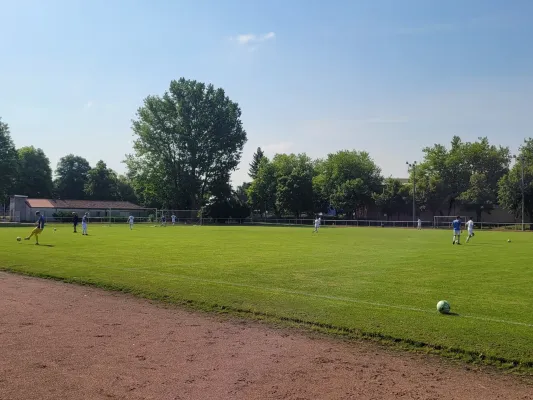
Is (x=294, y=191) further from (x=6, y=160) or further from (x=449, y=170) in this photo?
(x=6, y=160)

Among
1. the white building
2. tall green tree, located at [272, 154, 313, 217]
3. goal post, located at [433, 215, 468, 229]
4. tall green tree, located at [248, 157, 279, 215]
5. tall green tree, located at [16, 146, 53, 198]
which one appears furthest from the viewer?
tall green tree, located at [16, 146, 53, 198]

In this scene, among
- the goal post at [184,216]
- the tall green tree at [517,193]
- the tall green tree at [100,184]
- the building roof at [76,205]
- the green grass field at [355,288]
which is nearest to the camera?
the green grass field at [355,288]

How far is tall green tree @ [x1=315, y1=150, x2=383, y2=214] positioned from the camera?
91938 mm

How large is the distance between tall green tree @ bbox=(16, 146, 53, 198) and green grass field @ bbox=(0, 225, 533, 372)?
101 meters

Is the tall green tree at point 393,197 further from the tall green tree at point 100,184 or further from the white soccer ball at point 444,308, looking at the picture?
the white soccer ball at point 444,308

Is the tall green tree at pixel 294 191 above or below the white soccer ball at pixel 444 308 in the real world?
above

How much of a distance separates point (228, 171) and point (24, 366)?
88.1m

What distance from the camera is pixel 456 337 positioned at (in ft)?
27.1

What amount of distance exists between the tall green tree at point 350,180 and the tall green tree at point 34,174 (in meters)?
67.3

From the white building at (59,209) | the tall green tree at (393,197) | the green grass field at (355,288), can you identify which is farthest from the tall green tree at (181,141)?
the green grass field at (355,288)

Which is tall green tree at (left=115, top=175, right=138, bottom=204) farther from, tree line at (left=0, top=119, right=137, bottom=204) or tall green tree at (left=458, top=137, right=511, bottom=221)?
tall green tree at (left=458, top=137, right=511, bottom=221)

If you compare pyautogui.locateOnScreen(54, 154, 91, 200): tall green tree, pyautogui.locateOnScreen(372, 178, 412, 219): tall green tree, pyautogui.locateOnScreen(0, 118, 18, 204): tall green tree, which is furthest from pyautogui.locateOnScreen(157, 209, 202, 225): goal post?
pyautogui.locateOnScreen(54, 154, 91, 200): tall green tree

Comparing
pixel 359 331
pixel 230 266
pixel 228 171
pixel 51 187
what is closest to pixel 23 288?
pixel 230 266

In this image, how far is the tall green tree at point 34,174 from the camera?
113 m
